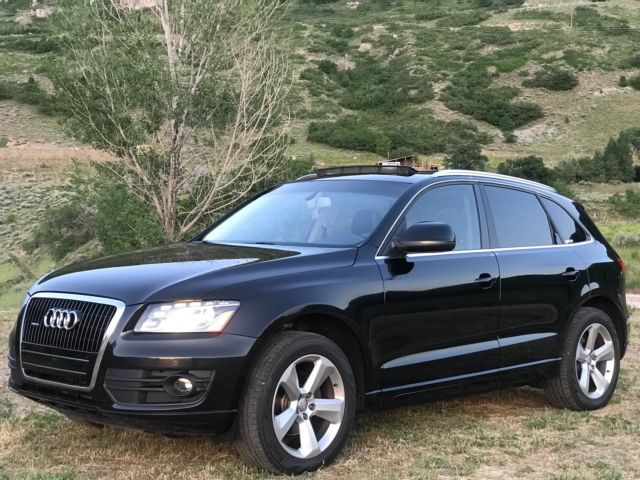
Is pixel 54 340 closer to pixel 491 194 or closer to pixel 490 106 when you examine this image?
A: pixel 491 194

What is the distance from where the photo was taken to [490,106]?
6362 cm

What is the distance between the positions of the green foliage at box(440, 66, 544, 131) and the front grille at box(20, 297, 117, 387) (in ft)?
193

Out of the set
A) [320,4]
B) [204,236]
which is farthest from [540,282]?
[320,4]

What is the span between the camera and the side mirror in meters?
4.91

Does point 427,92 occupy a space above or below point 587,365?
below

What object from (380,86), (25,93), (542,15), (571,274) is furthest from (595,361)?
(542,15)

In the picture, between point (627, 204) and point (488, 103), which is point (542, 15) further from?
point (627, 204)

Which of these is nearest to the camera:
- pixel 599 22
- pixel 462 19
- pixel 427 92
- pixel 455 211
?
pixel 455 211

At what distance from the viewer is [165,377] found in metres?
4.16

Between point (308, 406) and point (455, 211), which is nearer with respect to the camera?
point (308, 406)

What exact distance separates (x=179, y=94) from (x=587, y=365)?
1690 centimetres

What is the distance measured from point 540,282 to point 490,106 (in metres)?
59.7

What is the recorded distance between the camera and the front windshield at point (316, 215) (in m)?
5.29

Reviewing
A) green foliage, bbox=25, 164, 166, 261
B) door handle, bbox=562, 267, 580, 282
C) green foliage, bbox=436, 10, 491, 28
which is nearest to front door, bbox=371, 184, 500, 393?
door handle, bbox=562, 267, 580, 282
